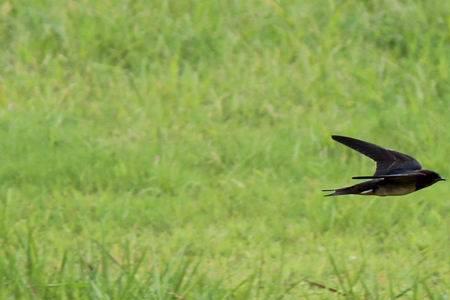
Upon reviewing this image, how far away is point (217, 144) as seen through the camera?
19.3ft

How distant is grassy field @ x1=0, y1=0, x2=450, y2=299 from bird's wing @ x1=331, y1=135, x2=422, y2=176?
109cm

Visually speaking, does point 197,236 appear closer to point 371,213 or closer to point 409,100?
point 371,213

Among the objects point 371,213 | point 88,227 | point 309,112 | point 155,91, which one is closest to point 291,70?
point 309,112

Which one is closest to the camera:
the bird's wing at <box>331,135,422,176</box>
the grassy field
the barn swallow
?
the barn swallow

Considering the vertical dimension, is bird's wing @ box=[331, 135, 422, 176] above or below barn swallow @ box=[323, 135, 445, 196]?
above

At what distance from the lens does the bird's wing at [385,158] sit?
2.83 metres

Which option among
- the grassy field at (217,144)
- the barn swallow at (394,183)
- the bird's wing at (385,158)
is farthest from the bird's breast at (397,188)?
the grassy field at (217,144)

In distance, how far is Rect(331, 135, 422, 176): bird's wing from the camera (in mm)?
2832

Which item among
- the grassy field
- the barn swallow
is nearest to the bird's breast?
the barn swallow

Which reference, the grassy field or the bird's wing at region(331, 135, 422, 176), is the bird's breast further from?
the grassy field

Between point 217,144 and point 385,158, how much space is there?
9.83 feet

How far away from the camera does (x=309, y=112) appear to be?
20.3ft

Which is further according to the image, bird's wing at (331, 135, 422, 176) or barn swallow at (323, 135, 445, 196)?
bird's wing at (331, 135, 422, 176)

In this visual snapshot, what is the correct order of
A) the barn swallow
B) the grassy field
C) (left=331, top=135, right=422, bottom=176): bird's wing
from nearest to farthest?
the barn swallow < (left=331, top=135, right=422, bottom=176): bird's wing < the grassy field
